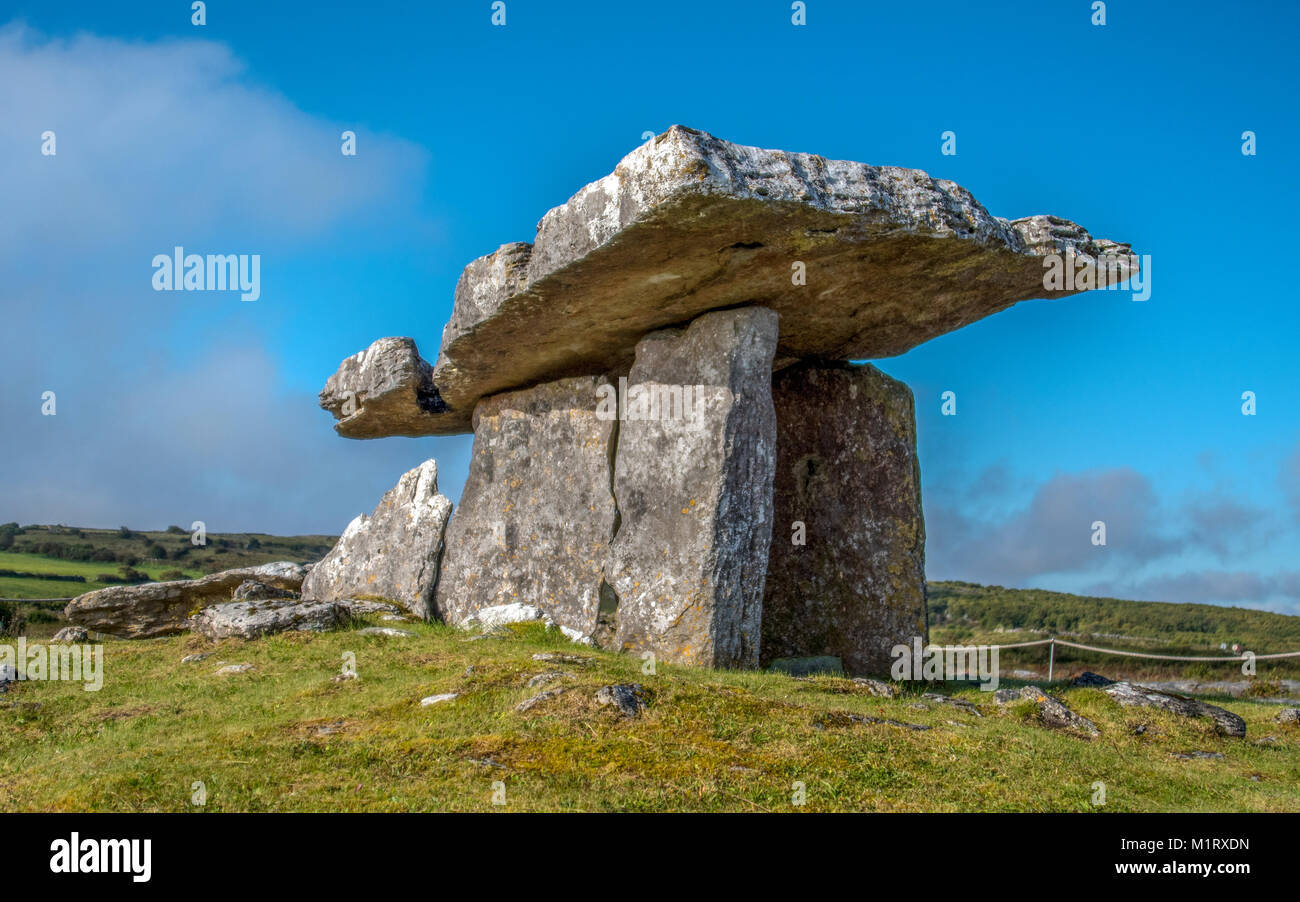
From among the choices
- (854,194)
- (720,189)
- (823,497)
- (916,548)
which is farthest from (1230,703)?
(720,189)

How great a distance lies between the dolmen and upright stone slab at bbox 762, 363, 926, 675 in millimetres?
29

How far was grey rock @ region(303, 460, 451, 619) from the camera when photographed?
1493 cm

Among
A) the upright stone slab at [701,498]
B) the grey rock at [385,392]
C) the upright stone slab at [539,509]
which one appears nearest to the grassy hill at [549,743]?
the upright stone slab at [701,498]

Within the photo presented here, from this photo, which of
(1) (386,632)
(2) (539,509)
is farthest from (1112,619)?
(1) (386,632)

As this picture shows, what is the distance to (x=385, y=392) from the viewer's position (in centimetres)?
1578

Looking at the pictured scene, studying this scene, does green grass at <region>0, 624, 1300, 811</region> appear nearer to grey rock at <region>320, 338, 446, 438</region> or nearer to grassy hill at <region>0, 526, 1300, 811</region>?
grassy hill at <region>0, 526, 1300, 811</region>

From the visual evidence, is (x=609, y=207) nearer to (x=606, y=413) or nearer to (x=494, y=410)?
(x=606, y=413)

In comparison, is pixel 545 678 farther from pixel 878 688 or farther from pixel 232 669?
pixel 232 669

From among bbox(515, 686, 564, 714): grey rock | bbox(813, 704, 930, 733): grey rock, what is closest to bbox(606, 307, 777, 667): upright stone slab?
bbox(813, 704, 930, 733): grey rock

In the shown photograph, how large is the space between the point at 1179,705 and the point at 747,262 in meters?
6.24

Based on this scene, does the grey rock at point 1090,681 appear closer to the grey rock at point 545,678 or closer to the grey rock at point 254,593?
the grey rock at point 545,678

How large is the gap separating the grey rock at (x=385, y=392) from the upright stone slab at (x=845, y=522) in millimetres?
5582

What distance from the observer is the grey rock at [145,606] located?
14172mm
